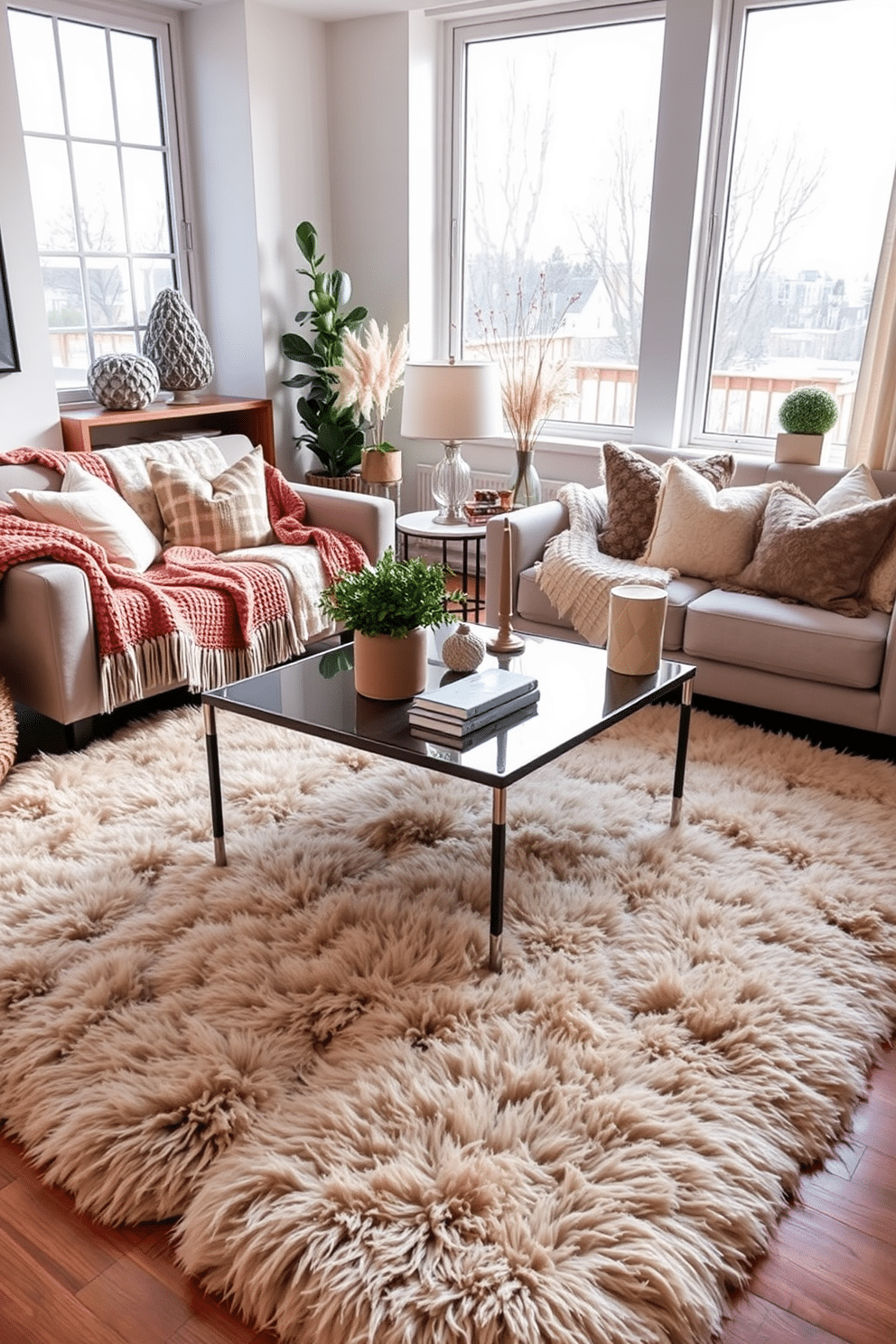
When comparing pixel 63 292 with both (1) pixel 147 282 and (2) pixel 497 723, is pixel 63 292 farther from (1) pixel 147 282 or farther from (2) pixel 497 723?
(2) pixel 497 723

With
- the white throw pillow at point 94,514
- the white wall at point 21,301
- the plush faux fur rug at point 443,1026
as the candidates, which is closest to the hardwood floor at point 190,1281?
the plush faux fur rug at point 443,1026

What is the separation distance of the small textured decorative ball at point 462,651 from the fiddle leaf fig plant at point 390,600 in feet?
0.48

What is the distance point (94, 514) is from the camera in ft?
10.7

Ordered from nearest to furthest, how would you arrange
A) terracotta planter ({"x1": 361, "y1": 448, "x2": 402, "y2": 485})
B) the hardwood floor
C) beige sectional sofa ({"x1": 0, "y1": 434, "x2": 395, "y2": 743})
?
the hardwood floor < beige sectional sofa ({"x1": 0, "y1": 434, "x2": 395, "y2": 743}) < terracotta planter ({"x1": 361, "y1": 448, "x2": 402, "y2": 485})

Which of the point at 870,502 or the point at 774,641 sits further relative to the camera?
the point at 870,502

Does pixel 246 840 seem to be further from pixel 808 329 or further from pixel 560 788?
pixel 808 329

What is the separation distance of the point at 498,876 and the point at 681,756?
82cm

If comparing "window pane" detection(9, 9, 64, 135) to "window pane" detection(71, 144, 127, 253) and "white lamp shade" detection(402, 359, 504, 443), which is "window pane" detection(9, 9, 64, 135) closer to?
"window pane" detection(71, 144, 127, 253)

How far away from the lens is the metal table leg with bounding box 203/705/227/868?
7.63ft

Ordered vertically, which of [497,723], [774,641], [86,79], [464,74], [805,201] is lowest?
[774,641]

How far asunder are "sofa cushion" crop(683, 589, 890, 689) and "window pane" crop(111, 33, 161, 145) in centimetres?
313

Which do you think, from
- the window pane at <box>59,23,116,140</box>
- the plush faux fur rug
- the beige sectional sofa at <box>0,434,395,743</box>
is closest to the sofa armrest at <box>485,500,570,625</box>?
the plush faux fur rug

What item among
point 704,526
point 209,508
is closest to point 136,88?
point 209,508

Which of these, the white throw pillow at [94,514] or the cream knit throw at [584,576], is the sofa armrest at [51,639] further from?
the cream knit throw at [584,576]
